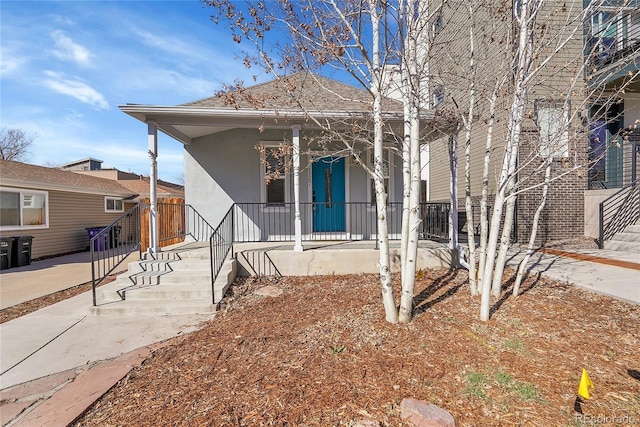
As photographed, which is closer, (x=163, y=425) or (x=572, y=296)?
(x=163, y=425)

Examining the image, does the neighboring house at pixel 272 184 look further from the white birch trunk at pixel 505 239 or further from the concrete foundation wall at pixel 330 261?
the white birch trunk at pixel 505 239

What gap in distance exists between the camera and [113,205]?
51.2ft

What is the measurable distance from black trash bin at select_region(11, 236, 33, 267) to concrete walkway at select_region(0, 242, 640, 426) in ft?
11.3

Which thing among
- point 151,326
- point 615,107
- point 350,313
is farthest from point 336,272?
point 615,107

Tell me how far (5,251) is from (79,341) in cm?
806

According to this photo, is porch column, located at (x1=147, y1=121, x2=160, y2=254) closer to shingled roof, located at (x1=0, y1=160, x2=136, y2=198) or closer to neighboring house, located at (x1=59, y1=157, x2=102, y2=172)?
shingled roof, located at (x1=0, y1=160, x2=136, y2=198)

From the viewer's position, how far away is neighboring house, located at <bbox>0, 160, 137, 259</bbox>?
9.94 m

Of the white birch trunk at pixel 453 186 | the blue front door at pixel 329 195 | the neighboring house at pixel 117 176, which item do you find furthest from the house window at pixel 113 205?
the white birch trunk at pixel 453 186

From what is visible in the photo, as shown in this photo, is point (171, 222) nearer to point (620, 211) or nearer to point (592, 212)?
point (592, 212)

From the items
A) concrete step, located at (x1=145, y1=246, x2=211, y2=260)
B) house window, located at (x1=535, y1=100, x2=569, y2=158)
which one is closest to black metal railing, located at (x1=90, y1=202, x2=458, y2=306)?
concrete step, located at (x1=145, y1=246, x2=211, y2=260)

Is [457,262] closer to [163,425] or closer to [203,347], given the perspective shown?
[203,347]

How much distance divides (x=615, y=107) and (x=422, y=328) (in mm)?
11788

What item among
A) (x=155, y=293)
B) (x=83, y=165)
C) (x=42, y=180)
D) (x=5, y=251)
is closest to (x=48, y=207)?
(x=42, y=180)

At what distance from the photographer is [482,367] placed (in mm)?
2734
